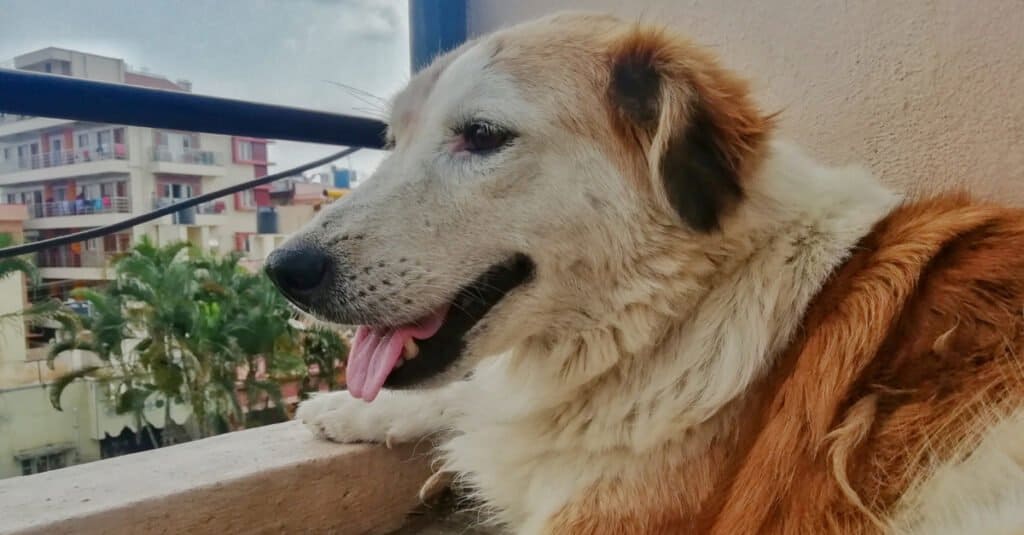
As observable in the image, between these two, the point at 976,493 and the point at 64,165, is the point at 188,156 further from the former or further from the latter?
the point at 976,493

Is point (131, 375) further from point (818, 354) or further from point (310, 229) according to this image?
point (818, 354)

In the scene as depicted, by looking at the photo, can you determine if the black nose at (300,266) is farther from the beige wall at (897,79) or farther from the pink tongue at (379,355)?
the beige wall at (897,79)

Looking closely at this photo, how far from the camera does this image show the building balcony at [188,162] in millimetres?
3725

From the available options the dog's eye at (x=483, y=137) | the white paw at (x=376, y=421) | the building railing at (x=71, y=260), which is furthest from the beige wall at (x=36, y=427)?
the dog's eye at (x=483, y=137)

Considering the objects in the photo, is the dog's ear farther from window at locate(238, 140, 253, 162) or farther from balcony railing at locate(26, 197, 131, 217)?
balcony railing at locate(26, 197, 131, 217)

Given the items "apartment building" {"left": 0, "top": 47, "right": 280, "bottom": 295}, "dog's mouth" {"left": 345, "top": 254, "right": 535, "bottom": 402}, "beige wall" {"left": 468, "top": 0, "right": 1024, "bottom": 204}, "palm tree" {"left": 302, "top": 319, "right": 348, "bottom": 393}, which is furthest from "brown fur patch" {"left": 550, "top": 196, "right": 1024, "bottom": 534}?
"palm tree" {"left": 302, "top": 319, "right": 348, "bottom": 393}

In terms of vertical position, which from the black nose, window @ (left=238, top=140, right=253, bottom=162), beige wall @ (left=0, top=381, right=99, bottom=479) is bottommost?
beige wall @ (left=0, top=381, right=99, bottom=479)

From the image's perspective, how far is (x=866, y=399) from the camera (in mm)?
1113

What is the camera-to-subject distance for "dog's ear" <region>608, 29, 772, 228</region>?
1282 millimetres

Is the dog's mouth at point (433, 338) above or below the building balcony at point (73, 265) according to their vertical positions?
below

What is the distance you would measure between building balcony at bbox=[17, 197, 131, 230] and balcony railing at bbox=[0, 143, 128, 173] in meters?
0.30

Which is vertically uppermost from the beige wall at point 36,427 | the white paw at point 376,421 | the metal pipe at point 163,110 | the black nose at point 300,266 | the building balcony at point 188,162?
the building balcony at point 188,162

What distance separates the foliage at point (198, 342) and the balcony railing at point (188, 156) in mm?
3654

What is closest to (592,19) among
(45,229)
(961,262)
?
(961,262)
